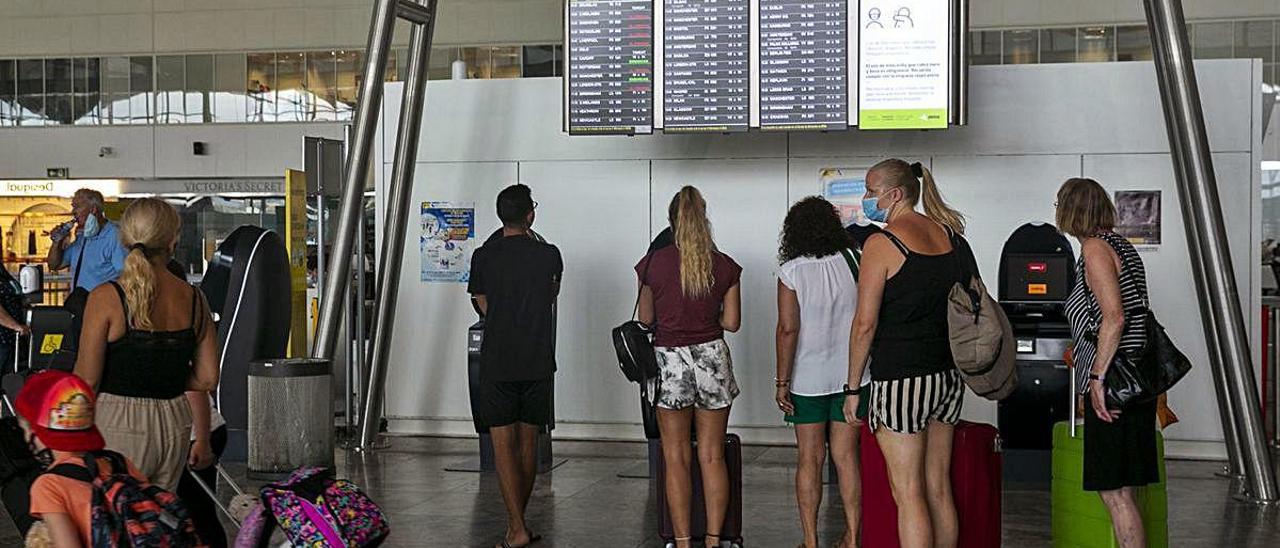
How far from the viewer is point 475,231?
10.4 metres

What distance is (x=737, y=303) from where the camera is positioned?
5.86 m

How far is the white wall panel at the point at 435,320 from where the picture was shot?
409 inches

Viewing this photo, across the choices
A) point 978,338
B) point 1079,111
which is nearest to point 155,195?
point 1079,111

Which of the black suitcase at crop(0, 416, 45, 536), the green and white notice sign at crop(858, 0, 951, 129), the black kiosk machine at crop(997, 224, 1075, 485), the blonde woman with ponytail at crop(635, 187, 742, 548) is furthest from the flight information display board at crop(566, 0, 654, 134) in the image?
the black suitcase at crop(0, 416, 45, 536)

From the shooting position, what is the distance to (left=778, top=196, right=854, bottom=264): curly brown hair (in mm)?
5793

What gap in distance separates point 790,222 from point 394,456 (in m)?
4.38

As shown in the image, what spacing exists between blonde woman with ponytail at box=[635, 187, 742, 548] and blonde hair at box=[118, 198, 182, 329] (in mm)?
1978

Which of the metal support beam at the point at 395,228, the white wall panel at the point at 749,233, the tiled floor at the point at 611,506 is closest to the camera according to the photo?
the tiled floor at the point at 611,506

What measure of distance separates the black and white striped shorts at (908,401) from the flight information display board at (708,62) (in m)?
4.52

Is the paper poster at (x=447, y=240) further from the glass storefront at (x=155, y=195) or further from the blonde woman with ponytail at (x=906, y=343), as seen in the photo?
the glass storefront at (x=155, y=195)

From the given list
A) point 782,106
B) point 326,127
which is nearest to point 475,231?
point 782,106

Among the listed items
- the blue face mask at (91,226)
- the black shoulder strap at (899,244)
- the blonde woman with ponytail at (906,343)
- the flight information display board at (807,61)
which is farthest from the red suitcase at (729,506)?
the blue face mask at (91,226)

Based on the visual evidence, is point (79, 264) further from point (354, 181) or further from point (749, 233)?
point (749, 233)

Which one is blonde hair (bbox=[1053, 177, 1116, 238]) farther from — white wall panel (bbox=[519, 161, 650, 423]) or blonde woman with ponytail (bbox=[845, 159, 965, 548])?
white wall panel (bbox=[519, 161, 650, 423])
